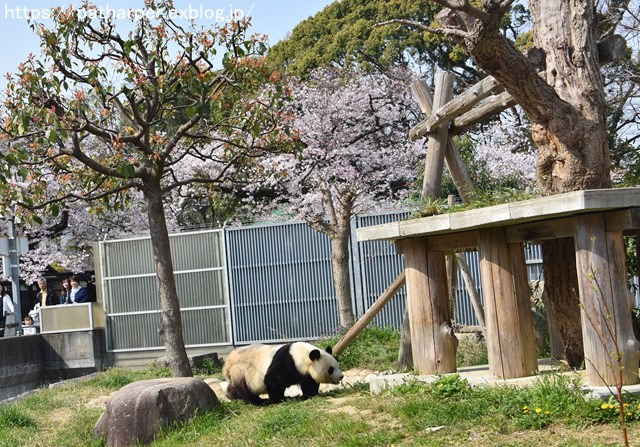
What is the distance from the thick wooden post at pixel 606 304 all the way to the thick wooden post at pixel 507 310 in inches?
35.8

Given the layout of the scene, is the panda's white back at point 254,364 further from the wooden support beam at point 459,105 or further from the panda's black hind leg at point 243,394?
the wooden support beam at point 459,105

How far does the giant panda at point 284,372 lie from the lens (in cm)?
997

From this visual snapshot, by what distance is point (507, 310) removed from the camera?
25.9 ft

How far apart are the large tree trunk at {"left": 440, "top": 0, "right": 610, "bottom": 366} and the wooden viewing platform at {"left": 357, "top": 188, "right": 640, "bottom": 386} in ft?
2.16

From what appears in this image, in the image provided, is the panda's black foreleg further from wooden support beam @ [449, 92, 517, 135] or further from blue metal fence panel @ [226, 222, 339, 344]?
blue metal fence panel @ [226, 222, 339, 344]

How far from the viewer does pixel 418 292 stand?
8.82 m

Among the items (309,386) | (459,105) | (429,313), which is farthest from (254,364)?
(459,105)

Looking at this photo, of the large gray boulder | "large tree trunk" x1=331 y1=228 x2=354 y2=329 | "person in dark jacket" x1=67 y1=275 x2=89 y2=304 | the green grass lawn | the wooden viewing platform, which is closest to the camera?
the green grass lawn

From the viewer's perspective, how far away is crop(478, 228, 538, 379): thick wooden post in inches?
310

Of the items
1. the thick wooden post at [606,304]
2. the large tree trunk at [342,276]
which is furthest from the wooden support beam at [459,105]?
the large tree trunk at [342,276]

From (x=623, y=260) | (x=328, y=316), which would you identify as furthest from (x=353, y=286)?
(x=623, y=260)

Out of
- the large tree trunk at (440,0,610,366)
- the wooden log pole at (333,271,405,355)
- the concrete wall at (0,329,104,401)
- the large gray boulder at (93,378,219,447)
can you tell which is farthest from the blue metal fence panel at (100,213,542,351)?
the large tree trunk at (440,0,610,366)

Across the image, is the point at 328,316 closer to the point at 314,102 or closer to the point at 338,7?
the point at 314,102

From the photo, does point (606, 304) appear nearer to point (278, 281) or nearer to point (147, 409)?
point (147, 409)
